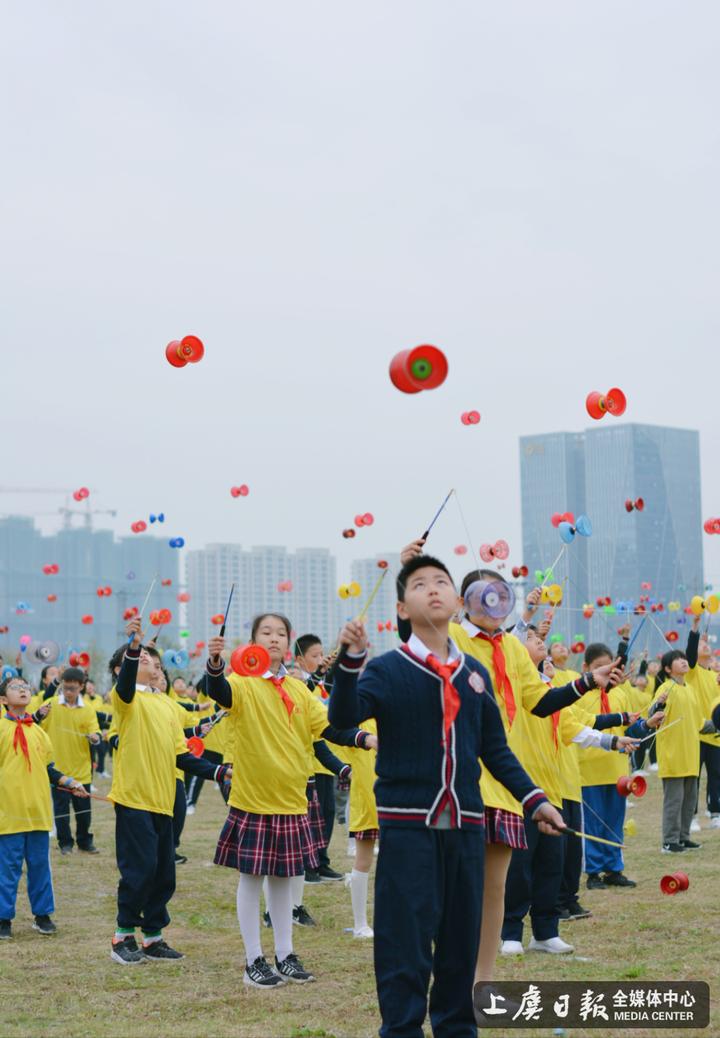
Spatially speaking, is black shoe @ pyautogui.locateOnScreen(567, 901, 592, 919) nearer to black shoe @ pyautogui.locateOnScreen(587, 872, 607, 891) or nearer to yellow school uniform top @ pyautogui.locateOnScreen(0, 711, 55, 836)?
black shoe @ pyautogui.locateOnScreen(587, 872, 607, 891)

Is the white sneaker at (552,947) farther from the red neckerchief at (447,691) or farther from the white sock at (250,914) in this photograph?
the red neckerchief at (447,691)

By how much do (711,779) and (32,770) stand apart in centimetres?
955

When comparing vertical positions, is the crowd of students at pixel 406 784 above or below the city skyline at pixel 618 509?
below

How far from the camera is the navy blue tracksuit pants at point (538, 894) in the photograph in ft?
26.7

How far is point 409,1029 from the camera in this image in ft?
15.7

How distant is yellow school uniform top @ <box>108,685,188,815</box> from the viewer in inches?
327

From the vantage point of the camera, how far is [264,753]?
757 cm

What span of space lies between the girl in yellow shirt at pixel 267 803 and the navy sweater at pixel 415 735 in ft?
7.25

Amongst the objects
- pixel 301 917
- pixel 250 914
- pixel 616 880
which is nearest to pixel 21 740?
pixel 301 917

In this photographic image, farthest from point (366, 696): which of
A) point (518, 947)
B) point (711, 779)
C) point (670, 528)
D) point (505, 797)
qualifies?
point (670, 528)

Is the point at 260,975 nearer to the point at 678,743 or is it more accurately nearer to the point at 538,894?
the point at 538,894

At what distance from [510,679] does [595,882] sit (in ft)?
16.7

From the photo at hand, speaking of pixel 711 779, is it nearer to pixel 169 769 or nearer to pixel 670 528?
pixel 169 769

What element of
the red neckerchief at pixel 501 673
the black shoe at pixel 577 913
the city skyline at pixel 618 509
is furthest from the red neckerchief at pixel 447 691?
the city skyline at pixel 618 509
